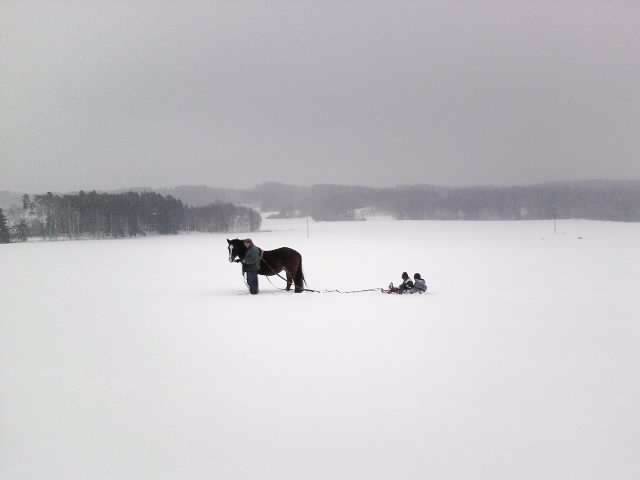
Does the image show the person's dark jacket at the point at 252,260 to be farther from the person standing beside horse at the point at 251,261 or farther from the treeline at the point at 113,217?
the treeline at the point at 113,217

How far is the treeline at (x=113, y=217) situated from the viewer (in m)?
13.0

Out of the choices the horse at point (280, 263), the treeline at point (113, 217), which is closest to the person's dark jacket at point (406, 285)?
the horse at point (280, 263)

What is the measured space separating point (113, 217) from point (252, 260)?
64.3 feet

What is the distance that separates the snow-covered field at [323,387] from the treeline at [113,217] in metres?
5.17

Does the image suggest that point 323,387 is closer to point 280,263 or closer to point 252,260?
point 252,260

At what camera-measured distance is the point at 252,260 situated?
8.62m

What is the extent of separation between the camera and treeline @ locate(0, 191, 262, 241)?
1301cm

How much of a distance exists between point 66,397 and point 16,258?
48.9 feet

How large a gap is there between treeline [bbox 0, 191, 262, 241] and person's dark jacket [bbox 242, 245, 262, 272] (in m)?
4.78

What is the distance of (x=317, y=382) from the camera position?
387 cm

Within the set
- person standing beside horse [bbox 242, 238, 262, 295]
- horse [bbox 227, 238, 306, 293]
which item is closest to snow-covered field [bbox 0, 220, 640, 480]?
person standing beside horse [bbox 242, 238, 262, 295]

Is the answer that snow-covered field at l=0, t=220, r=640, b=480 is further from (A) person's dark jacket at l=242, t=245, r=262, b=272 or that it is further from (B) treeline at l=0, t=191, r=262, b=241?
(B) treeline at l=0, t=191, r=262, b=241

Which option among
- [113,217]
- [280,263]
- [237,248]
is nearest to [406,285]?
[280,263]

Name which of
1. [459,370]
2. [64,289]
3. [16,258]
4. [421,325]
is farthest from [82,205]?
[459,370]
